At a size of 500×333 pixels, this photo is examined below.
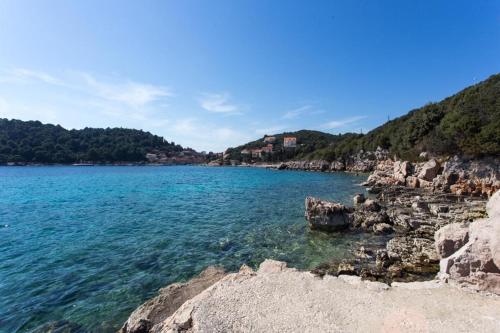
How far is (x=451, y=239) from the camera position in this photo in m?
8.63

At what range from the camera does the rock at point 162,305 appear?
659 centimetres

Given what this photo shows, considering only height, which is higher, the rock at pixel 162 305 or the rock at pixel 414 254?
the rock at pixel 162 305

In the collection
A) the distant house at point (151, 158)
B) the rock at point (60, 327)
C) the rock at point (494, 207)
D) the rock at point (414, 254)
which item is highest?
the distant house at point (151, 158)

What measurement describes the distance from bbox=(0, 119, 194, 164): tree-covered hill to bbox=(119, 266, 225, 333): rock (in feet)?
522

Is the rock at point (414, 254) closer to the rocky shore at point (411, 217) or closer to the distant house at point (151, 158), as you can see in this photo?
the rocky shore at point (411, 217)

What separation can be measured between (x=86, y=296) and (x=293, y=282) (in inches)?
292

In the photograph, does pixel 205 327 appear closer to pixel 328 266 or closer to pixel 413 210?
pixel 328 266

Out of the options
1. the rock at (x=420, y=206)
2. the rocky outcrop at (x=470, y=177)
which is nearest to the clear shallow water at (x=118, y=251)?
the rock at (x=420, y=206)

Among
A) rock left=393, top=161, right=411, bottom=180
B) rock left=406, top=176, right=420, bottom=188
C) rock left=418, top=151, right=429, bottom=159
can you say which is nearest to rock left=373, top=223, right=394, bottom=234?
rock left=406, top=176, right=420, bottom=188

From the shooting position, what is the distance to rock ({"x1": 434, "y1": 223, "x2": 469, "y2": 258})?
27.7 feet

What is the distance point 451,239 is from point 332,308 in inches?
213

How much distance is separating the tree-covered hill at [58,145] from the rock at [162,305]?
6266 inches

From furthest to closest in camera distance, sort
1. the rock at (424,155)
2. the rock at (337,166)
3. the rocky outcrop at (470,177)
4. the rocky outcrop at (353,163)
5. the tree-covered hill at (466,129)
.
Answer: the rock at (337,166) < the rocky outcrop at (353,163) < the rock at (424,155) < the tree-covered hill at (466,129) < the rocky outcrop at (470,177)

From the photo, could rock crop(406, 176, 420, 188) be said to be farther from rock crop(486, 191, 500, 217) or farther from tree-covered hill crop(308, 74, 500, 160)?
rock crop(486, 191, 500, 217)
